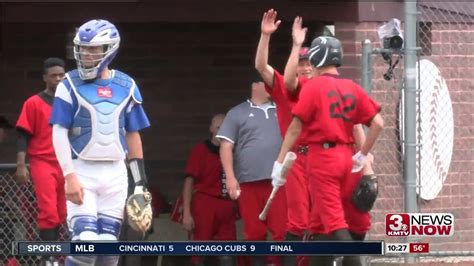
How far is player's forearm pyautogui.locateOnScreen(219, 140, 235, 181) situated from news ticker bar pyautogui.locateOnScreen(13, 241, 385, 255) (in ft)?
2.10

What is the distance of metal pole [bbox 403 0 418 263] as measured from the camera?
12148mm

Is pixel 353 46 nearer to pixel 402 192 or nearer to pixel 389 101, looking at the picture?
pixel 389 101

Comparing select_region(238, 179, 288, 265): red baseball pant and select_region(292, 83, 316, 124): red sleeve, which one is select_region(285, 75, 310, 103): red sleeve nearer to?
select_region(292, 83, 316, 124): red sleeve

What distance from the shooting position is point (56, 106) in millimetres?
10102

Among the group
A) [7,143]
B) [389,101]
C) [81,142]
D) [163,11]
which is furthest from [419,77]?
[7,143]

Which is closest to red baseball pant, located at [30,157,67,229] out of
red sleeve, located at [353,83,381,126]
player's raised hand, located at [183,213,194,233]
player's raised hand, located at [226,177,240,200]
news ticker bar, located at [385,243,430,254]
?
player's raised hand, located at [226,177,240,200]

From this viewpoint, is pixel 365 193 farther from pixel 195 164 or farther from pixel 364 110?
pixel 195 164

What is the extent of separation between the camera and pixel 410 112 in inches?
481

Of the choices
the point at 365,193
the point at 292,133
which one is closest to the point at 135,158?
the point at 292,133

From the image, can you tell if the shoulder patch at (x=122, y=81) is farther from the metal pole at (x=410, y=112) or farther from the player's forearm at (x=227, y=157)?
the metal pole at (x=410, y=112)

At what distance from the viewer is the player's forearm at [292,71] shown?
35.2ft

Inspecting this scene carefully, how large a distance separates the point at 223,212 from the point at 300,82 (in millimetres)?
2801

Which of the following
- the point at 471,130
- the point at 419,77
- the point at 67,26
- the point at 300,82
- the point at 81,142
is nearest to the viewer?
the point at 81,142

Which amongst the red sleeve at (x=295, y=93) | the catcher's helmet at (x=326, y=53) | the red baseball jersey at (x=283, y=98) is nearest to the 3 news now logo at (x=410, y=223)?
the red baseball jersey at (x=283, y=98)
